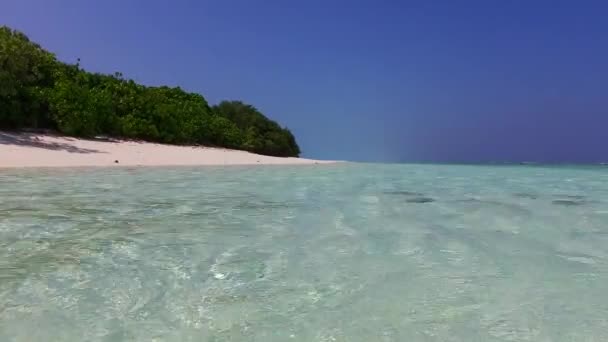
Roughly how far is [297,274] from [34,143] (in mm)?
16473

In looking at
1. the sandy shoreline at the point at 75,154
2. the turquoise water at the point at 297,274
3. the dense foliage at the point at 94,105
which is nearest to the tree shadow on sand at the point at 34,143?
the sandy shoreline at the point at 75,154

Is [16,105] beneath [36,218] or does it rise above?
above

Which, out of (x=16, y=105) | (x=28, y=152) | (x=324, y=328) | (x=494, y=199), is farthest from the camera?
(x=16, y=105)

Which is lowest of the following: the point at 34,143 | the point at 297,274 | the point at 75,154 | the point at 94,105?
the point at 297,274

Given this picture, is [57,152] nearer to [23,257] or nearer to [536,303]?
[23,257]

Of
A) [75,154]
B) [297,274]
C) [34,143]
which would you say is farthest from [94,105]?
[297,274]

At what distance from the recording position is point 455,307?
2.05 m

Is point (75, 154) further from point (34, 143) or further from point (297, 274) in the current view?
point (297, 274)

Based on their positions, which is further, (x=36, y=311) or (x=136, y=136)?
(x=136, y=136)

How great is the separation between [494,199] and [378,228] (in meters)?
2.98

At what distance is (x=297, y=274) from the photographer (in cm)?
254

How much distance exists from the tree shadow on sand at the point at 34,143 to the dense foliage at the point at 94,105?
1420mm

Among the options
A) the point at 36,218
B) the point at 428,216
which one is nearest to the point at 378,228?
the point at 428,216

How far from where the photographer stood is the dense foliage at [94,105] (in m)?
17.9
